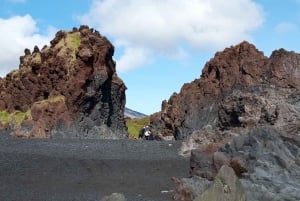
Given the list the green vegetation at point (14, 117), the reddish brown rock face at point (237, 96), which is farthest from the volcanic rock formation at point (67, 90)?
the reddish brown rock face at point (237, 96)

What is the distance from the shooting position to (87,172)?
53.7ft

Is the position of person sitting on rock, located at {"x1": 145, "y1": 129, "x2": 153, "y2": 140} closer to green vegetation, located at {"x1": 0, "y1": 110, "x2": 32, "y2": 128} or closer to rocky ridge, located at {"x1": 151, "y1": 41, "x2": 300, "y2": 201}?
rocky ridge, located at {"x1": 151, "y1": 41, "x2": 300, "y2": 201}

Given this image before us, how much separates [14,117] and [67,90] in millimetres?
6024

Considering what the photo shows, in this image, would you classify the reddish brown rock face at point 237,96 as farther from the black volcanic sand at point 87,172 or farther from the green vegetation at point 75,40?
the green vegetation at point 75,40

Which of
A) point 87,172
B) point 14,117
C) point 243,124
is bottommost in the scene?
point 87,172

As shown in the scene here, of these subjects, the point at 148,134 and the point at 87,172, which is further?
the point at 148,134

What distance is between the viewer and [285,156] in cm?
1098

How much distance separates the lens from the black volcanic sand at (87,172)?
39.8 feet

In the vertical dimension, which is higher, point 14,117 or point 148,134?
point 14,117

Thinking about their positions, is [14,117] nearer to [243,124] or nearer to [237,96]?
[237,96]

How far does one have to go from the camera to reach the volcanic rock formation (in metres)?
37.2

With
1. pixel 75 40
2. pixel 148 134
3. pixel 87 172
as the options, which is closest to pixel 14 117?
pixel 75 40

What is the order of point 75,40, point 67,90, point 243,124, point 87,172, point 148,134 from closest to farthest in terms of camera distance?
point 87,172 → point 243,124 → point 67,90 → point 75,40 → point 148,134

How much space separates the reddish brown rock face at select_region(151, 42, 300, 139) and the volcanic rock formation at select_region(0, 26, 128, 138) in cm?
531
